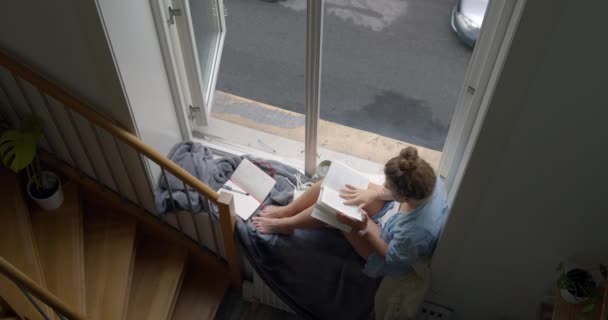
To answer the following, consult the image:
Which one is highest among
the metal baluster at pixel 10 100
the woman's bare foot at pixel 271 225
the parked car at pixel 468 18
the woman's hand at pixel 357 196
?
the parked car at pixel 468 18

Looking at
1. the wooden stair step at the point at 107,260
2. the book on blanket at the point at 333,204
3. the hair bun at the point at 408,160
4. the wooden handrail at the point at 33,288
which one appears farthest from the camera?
the wooden stair step at the point at 107,260

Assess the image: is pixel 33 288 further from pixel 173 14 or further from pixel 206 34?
pixel 206 34

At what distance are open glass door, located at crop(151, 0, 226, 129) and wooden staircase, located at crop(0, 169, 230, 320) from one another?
2.14 feet

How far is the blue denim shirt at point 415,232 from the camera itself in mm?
2172

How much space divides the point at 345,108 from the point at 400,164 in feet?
2.70

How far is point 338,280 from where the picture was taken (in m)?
2.57

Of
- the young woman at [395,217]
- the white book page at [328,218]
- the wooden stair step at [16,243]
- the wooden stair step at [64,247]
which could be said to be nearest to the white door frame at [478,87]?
the young woman at [395,217]

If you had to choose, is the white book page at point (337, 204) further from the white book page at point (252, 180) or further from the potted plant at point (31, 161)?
the potted plant at point (31, 161)

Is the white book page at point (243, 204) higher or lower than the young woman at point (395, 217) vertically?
lower

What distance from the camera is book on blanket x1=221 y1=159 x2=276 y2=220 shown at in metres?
2.68

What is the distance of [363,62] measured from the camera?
2.65m

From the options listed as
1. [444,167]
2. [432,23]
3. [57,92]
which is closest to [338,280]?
[444,167]

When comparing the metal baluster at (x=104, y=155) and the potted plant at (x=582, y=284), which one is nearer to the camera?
the potted plant at (x=582, y=284)

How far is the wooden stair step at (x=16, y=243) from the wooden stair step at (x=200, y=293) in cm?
72
